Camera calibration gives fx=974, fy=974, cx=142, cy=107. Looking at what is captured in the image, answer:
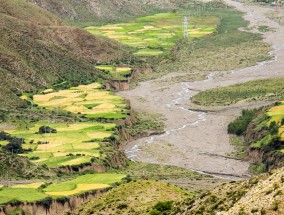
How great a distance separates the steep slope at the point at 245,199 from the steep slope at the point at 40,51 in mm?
82208

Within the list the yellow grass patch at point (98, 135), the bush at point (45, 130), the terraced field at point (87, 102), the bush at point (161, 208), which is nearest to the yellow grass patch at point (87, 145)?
the yellow grass patch at point (98, 135)

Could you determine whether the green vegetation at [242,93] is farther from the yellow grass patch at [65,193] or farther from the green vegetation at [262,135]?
the yellow grass patch at [65,193]

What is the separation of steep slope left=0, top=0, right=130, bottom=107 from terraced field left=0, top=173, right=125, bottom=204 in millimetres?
45211

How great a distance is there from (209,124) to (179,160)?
890 inches

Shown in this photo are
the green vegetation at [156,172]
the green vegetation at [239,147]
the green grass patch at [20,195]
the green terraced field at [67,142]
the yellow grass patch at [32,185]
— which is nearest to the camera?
the green grass patch at [20,195]

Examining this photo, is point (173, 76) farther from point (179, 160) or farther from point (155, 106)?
point (179, 160)

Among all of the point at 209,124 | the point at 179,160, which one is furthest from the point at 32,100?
the point at 179,160

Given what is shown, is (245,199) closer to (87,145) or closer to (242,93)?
(87,145)

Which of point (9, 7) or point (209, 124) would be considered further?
point (9, 7)

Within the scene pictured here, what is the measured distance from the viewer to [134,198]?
6000 cm

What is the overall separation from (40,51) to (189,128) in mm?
46139

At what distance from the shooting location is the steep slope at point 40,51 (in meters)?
147

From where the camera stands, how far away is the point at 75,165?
92688 mm

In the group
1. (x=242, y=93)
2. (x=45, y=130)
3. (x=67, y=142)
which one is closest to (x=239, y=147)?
(x=67, y=142)
